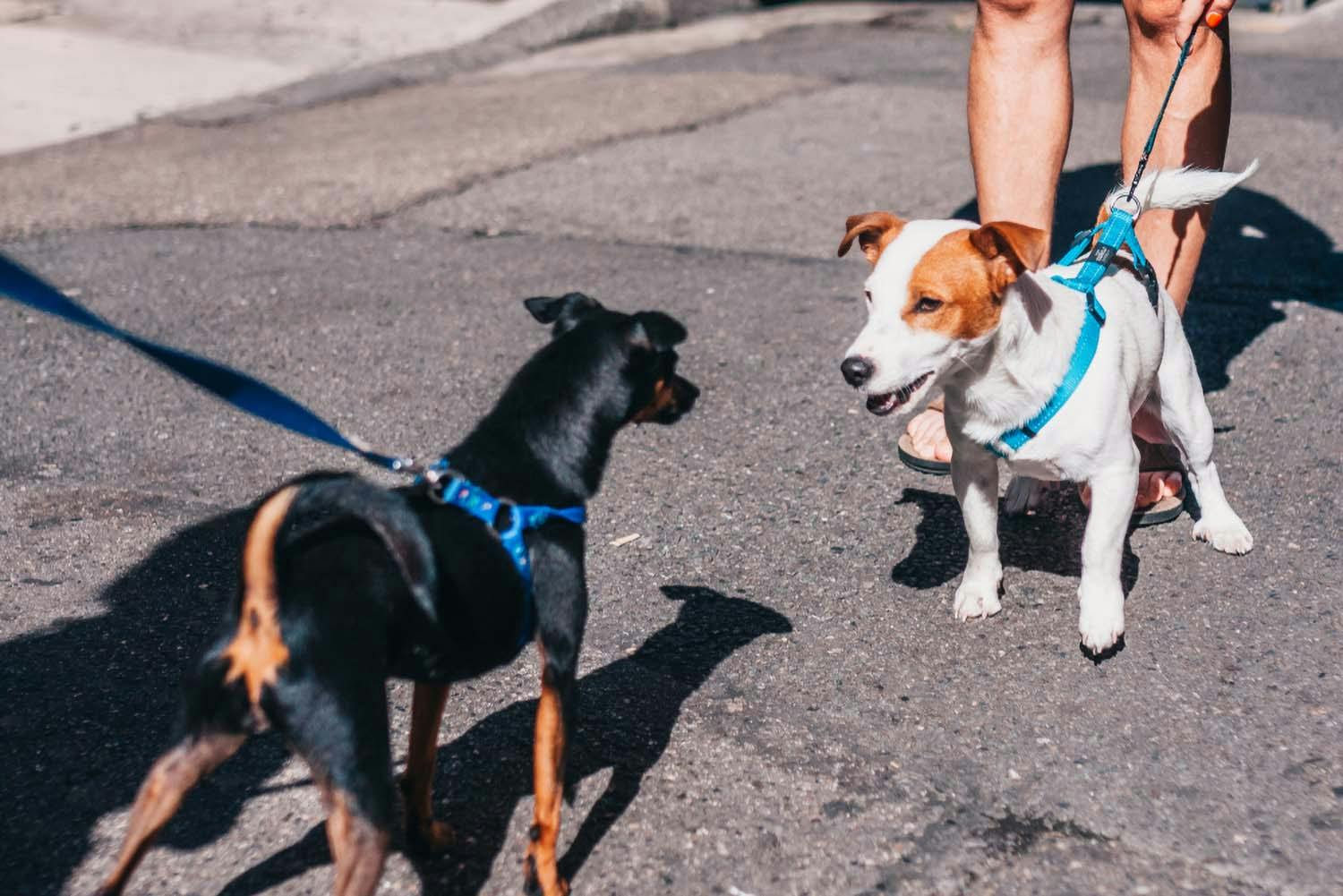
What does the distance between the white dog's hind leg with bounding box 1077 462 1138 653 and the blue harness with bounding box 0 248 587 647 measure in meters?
1.36

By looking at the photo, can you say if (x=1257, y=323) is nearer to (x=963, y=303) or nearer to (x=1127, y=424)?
(x=1127, y=424)

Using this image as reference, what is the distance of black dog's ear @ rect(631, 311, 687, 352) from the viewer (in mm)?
2549

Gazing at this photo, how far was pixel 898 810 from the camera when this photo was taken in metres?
2.69

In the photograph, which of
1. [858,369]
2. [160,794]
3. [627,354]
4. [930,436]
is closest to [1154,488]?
[930,436]

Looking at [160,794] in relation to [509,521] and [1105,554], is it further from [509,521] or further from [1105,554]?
[1105,554]

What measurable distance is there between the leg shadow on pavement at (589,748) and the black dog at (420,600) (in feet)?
0.37

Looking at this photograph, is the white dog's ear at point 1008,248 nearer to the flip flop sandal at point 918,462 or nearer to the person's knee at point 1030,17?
the flip flop sandal at point 918,462

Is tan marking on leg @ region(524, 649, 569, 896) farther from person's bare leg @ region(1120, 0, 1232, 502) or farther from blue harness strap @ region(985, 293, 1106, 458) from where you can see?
person's bare leg @ region(1120, 0, 1232, 502)

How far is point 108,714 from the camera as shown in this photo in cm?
306

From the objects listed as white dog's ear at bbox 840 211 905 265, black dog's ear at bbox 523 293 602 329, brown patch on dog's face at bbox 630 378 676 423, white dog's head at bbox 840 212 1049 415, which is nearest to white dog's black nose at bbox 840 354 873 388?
white dog's head at bbox 840 212 1049 415

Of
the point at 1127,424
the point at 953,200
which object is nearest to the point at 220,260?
the point at 953,200

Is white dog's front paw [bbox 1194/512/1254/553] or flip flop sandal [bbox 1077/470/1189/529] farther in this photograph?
flip flop sandal [bbox 1077/470/1189/529]

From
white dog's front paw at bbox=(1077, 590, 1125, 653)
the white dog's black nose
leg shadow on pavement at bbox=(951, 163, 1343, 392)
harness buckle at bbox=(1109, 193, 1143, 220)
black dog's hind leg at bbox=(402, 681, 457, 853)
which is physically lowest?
leg shadow on pavement at bbox=(951, 163, 1343, 392)

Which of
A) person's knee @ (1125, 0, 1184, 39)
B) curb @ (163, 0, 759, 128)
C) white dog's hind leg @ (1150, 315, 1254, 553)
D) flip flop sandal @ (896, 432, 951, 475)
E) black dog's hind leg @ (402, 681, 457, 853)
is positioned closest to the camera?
black dog's hind leg @ (402, 681, 457, 853)
